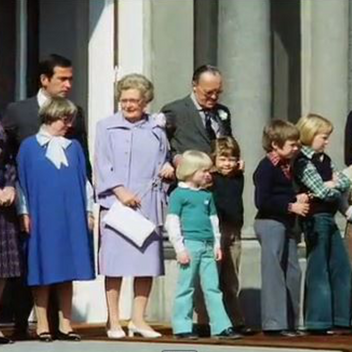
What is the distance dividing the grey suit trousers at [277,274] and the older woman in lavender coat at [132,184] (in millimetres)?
823

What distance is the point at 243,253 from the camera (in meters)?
14.0

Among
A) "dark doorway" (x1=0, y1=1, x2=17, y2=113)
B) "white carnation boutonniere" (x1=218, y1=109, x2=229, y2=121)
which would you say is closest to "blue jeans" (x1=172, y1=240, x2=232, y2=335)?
"white carnation boutonniere" (x1=218, y1=109, x2=229, y2=121)

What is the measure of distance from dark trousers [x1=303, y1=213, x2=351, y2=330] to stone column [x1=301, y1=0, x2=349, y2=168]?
1783 millimetres

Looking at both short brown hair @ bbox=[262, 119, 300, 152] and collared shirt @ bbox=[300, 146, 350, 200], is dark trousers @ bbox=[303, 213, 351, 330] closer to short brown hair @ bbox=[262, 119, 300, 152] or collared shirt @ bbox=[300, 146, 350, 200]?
collared shirt @ bbox=[300, 146, 350, 200]

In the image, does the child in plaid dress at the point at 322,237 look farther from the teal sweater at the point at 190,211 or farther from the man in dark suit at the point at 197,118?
the teal sweater at the point at 190,211

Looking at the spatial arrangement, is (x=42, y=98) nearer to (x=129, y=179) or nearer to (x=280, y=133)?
(x=129, y=179)

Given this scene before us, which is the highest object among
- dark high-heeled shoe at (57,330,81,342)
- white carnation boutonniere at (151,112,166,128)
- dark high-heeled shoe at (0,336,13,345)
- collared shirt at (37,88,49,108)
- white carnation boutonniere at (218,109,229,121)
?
collared shirt at (37,88,49,108)

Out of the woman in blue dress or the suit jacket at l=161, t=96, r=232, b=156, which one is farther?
the suit jacket at l=161, t=96, r=232, b=156

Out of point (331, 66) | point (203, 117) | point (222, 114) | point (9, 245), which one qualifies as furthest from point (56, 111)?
point (331, 66)

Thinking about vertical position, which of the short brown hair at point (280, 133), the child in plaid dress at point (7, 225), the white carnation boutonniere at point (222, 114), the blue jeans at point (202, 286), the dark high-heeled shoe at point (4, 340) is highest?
the white carnation boutonniere at point (222, 114)

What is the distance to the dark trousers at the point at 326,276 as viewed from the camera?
1285 cm

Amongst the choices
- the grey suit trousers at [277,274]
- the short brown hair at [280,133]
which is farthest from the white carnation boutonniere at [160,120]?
the grey suit trousers at [277,274]

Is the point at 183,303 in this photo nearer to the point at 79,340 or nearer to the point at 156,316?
the point at 79,340

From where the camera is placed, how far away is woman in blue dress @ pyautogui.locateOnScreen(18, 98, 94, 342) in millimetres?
11875
